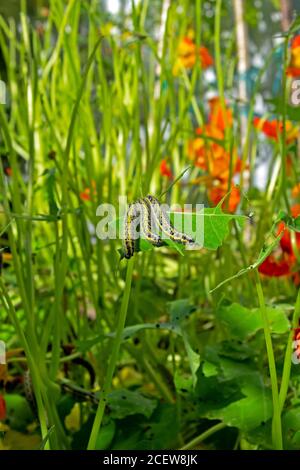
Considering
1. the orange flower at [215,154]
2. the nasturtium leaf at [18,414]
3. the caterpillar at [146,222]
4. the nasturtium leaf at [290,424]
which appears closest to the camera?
the caterpillar at [146,222]

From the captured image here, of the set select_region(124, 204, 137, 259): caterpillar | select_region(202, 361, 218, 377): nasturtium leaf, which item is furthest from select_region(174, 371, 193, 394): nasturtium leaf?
select_region(124, 204, 137, 259): caterpillar

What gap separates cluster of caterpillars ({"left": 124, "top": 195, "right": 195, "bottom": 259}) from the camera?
313mm

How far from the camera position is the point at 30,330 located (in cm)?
47

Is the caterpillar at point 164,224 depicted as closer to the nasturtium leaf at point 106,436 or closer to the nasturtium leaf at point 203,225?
the nasturtium leaf at point 203,225

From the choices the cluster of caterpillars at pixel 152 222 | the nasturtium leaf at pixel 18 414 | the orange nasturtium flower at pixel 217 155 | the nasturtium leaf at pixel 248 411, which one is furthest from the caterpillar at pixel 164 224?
the orange nasturtium flower at pixel 217 155

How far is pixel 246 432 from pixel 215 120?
726 mm

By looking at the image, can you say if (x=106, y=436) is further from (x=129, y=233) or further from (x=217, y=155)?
(x=217, y=155)

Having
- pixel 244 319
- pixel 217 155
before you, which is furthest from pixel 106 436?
pixel 217 155

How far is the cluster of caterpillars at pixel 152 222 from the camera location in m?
0.31

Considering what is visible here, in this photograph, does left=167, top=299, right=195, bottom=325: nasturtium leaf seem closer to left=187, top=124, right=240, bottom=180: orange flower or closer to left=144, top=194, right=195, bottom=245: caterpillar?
left=144, top=194, right=195, bottom=245: caterpillar

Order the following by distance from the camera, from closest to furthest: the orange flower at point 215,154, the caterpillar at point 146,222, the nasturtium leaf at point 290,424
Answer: the caterpillar at point 146,222 < the nasturtium leaf at point 290,424 < the orange flower at point 215,154

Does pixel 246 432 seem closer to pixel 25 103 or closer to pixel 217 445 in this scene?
pixel 217 445

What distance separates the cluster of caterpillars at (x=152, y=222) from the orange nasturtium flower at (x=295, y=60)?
0.59 metres
